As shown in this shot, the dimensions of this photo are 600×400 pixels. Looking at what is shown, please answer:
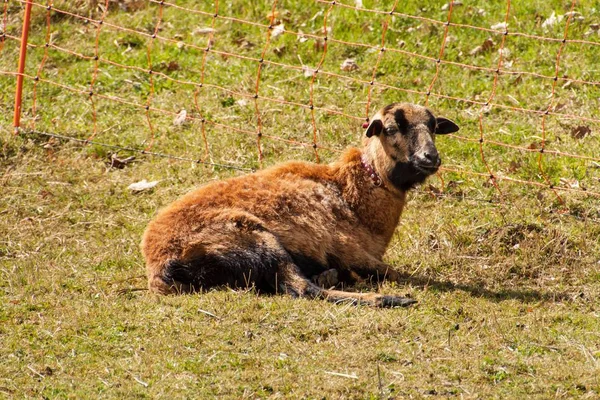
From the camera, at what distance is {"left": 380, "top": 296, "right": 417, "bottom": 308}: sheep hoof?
22.6 ft

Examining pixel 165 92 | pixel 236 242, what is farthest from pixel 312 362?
pixel 165 92

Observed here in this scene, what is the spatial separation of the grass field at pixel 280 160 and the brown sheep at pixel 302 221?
0.31m

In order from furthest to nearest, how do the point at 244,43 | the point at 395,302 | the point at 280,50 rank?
the point at 244,43 → the point at 280,50 → the point at 395,302

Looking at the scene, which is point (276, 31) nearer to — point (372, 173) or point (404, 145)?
point (372, 173)

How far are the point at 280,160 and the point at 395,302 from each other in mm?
3349

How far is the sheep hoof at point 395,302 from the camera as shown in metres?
6.90

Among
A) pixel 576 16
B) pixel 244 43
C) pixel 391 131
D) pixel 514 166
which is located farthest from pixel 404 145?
pixel 244 43

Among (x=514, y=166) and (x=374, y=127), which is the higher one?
(x=374, y=127)

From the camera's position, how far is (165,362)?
5828 millimetres

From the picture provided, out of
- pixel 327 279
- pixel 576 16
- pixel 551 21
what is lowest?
pixel 327 279

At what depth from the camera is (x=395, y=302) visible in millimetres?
6922

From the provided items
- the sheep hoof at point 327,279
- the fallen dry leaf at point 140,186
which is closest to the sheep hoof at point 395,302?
the sheep hoof at point 327,279

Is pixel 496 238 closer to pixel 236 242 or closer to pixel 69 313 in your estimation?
pixel 236 242

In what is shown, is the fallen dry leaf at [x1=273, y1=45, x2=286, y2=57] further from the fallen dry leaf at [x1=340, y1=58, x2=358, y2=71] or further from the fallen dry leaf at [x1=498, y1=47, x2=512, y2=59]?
the fallen dry leaf at [x1=498, y1=47, x2=512, y2=59]
